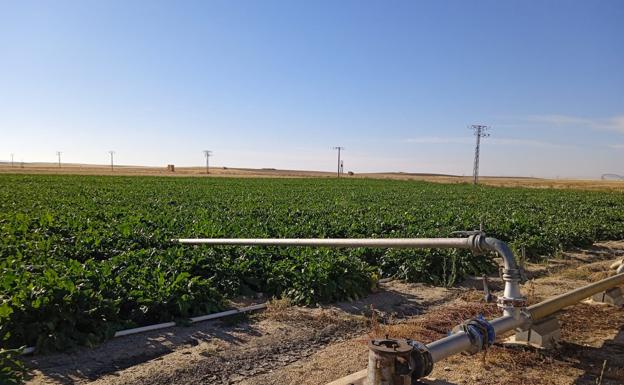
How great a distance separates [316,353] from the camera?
5.65m

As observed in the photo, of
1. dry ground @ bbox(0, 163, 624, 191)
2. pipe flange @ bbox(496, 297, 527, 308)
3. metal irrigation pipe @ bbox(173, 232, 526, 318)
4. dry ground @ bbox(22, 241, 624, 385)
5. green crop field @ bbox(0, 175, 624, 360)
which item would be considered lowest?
dry ground @ bbox(0, 163, 624, 191)

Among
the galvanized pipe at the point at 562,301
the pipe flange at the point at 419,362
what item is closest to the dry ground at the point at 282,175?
the galvanized pipe at the point at 562,301

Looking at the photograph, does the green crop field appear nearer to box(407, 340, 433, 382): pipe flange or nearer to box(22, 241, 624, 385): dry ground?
box(22, 241, 624, 385): dry ground

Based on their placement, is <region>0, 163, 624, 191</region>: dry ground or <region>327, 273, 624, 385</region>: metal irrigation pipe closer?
<region>327, 273, 624, 385</region>: metal irrigation pipe

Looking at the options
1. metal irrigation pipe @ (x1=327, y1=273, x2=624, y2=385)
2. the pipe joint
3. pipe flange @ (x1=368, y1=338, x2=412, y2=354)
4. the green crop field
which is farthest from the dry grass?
pipe flange @ (x1=368, y1=338, x2=412, y2=354)

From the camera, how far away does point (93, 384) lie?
468cm

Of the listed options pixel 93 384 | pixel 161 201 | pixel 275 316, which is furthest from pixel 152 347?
pixel 161 201

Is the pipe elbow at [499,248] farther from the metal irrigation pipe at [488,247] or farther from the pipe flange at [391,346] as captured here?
the pipe flange at [391,346]

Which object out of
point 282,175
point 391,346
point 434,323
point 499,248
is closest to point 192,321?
point 434,323

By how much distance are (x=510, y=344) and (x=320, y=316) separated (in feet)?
8.34

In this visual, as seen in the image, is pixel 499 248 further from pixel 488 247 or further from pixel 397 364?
pixel 397 364

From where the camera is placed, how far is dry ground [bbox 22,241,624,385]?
483 cm

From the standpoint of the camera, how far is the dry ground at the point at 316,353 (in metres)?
4.83

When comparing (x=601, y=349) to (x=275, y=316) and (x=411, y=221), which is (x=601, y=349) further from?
(x=411, y=221)
